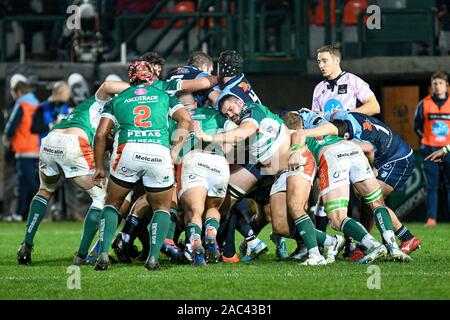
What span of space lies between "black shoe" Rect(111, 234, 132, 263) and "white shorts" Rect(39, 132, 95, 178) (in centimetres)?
75

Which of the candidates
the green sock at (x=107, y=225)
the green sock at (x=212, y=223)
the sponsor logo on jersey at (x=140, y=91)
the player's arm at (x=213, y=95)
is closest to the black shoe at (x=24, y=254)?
the green sock at (x=107, y=225)

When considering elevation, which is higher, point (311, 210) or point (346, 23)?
point (346, 23)

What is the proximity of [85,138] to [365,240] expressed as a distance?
118 inches

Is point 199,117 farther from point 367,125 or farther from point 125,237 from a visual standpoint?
point 367,125

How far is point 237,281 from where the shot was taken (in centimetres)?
1003

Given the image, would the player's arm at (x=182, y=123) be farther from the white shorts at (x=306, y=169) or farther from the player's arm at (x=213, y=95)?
the player's arm at (x=213, y=95)

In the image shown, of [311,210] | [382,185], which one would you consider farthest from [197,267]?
[311,210]

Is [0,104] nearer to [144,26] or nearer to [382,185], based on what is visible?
[144,26]

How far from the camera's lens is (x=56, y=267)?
1173cm

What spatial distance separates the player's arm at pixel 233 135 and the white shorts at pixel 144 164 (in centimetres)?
52

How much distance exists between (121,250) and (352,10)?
8.37 metres

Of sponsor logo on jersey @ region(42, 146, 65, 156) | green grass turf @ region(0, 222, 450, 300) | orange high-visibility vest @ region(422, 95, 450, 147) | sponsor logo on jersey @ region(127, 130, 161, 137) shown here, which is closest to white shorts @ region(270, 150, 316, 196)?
green grass turf @ region(0, 222, 450, 300)

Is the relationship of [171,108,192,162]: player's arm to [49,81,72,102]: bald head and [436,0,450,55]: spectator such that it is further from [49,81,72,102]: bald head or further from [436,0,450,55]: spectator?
[436,0,450,55]: spectator

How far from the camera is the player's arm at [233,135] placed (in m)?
11.2
